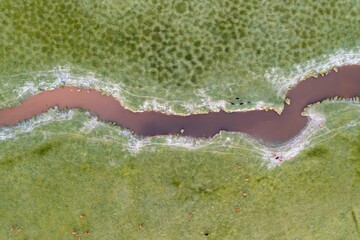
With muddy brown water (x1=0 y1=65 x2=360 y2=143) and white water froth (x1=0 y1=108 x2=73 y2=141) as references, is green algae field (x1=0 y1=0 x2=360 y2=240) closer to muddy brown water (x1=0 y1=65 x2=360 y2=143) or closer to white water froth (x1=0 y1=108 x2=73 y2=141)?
white water froth (x1=0 y1=108 x2=73 y2=141)

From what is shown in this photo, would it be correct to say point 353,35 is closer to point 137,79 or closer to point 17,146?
point 137,79

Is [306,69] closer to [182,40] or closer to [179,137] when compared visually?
[182,40]

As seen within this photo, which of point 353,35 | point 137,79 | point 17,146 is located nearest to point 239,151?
point 137,79

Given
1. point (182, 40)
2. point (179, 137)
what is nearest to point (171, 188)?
point (179, 137)

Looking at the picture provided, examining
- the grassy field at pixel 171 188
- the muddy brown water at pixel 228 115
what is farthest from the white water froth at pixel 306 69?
the grassy field at pixel 171 188

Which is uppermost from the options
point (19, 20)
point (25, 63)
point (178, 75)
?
point (19, 20)
